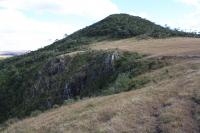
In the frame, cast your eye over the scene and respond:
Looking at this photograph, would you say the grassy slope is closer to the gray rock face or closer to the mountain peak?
the gray rock face

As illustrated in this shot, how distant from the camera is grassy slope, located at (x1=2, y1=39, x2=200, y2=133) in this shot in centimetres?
2811

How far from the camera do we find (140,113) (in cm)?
2978

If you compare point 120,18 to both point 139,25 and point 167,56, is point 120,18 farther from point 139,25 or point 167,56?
point 167,56

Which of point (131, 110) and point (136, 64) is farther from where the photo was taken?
point (136, 64)

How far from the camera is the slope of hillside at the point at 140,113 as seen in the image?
2808 centimetres

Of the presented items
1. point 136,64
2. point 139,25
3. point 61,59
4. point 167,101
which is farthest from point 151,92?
point 139,25

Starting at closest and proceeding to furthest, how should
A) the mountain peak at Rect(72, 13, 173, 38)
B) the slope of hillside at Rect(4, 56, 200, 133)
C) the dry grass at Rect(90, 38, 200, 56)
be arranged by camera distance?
the slope of hillside at Rect(4, 56, 200, 133), the dry grass at Rect(90, 38, 200, 56), the mountain peak at Rect(72, 13, 173, 38)

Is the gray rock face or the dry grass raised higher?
the dry grass

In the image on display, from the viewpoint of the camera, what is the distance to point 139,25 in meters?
114

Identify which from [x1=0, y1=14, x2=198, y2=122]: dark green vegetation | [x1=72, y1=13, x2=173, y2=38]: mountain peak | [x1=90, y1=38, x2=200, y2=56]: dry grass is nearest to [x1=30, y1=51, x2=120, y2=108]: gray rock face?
[x1=0, y1=14, x2=198, y2=122]: dark green vegetation

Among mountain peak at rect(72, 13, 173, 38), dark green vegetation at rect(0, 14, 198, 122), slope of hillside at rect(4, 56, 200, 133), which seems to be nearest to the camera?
slope of hillside at rect(4, 56, 200, 133)

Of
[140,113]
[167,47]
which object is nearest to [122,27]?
[167,47]

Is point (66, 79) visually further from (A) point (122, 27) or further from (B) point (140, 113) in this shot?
(A) point (122, 27)

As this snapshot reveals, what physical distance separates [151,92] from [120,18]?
89210 millimetres
